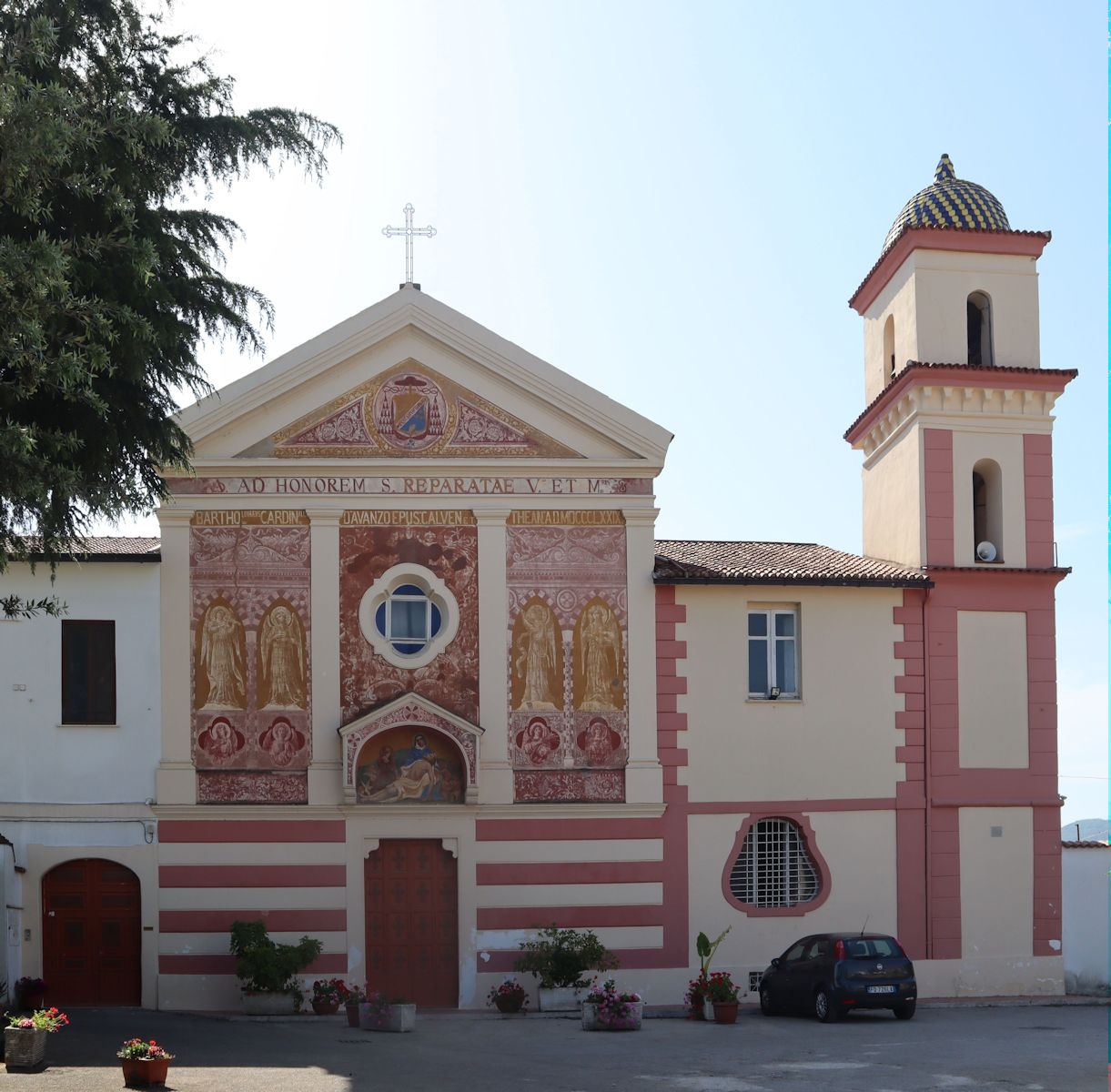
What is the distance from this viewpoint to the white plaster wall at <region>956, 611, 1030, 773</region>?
27016 millimetres

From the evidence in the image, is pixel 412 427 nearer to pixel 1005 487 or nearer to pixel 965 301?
pixel 965 301

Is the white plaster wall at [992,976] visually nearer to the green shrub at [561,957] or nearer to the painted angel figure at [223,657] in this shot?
the green shrub at [561,957]

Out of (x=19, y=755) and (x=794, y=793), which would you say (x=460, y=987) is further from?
(x=19, y=755)

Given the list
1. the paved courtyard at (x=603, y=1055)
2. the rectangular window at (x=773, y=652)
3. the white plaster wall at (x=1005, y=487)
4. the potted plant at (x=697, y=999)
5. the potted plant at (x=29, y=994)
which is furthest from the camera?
the white plaster wall at (x=1005, y=487)

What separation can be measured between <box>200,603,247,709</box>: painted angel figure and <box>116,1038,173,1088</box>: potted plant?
9.00 metres

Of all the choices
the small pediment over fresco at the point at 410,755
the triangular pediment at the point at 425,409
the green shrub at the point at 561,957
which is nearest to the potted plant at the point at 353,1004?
the green shrub at the point at 561,957

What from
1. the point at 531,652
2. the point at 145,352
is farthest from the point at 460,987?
the point at 145,352

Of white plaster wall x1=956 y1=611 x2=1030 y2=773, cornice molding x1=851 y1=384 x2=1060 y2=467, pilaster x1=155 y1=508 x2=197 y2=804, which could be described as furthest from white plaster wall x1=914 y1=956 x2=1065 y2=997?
pilaster x1=155 y1=508 x2=197 y2=804

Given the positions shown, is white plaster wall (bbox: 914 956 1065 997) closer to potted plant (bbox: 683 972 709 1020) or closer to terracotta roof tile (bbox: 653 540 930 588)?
potted plant (bbox: 683 972 709 1020)

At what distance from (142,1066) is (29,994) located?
667 centimetres

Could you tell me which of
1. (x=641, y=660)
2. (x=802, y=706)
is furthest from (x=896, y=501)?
(x=641, y=660)

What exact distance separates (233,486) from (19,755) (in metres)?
5.30

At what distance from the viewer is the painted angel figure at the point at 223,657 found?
25.6 metres

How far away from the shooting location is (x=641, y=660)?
26.2m
